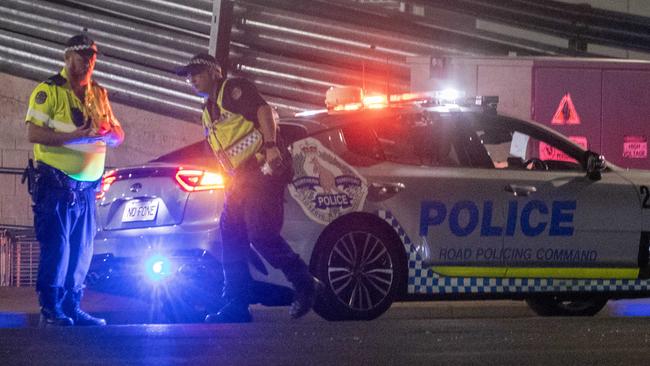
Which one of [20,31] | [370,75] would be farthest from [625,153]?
[20,31]

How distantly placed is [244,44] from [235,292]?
283 inches

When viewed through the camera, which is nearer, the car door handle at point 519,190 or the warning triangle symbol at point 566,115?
the car door handle at point 519,190

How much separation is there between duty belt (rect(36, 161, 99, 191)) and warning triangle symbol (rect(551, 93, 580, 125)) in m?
5.48

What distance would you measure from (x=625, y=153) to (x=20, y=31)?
6.97 m

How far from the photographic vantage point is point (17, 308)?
9.88 m

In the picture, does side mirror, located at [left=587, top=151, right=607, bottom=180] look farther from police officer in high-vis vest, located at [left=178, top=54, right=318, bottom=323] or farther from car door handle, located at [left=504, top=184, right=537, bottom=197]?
police officer in high-vis vest, located at [left=178, top=54, right=318, bottom=323]

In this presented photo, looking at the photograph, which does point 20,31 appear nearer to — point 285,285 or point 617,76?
point 617,76

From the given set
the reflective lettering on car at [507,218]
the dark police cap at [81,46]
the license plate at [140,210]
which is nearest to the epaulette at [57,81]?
the dark police cap at [81,46]

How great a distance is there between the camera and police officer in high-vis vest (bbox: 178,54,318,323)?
27.0ft

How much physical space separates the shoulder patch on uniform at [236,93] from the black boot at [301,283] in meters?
1.03

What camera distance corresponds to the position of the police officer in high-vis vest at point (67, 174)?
8172mm

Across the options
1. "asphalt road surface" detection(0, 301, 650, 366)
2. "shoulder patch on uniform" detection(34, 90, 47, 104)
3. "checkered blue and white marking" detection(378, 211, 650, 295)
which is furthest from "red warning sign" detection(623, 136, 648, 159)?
"shoulder patch on uniform" detection(34, 90, 47, 104)

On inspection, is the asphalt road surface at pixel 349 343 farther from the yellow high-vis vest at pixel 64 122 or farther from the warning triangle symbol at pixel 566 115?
the warning triangle symbol at pixel 566 115

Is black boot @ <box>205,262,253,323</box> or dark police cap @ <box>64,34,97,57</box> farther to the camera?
dark police cap @ <box>64,34,97,57</box>
